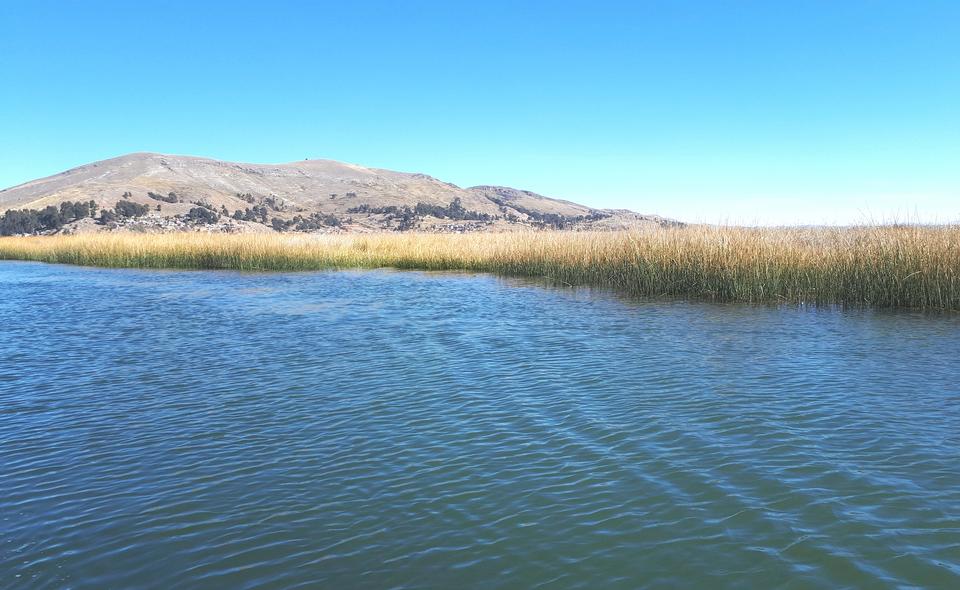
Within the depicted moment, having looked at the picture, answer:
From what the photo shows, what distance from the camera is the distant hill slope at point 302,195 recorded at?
81.2 metres

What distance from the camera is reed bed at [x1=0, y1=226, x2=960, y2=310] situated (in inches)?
561

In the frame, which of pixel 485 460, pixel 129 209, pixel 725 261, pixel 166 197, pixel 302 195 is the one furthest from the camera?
pixel 302 195

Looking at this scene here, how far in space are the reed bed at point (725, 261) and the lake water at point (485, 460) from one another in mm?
2919

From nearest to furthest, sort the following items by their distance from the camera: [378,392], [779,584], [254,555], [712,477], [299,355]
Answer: [779,584] < [254,555] < [712,477] < [378,392] < [299,355]

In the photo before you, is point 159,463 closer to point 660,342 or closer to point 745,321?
point 660,342

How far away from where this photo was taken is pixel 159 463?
577cm

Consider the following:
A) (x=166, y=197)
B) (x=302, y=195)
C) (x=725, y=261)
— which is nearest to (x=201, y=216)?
(x=166, y=197)

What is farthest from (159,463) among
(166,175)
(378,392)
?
(166,175)

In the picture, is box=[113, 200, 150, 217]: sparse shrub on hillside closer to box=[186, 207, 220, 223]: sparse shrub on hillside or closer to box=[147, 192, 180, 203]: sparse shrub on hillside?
box=[186, 207, 220, 223]: sparse shrub on hillside

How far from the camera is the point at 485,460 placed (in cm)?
575

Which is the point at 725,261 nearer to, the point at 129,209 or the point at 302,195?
the point at 129,209

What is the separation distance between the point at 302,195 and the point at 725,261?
108 meters

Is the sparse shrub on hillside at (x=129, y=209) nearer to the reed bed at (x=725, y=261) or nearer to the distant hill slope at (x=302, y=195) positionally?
the distant hill slope at (x=302, y=195)

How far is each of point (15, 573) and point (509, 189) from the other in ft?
527
